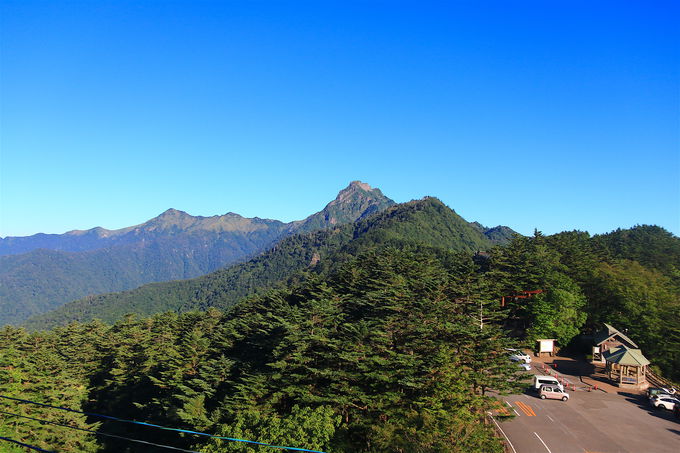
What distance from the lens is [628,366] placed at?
38.0 m

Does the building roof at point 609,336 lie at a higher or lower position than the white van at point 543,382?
higher

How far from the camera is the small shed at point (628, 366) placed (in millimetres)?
36688

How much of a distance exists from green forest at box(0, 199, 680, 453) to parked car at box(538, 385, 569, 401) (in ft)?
12.5

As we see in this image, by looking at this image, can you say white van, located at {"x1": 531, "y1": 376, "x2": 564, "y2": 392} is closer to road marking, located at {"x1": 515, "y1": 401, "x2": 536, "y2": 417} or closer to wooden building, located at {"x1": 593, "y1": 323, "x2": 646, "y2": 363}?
road marking, located at {"x1": 515, "y1": 401, "x2": 536, "y2": 417}

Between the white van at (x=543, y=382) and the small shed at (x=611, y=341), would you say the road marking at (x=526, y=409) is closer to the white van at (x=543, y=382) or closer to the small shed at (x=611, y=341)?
the white van at (x=543, y=382)

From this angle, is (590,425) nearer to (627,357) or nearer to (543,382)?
(543,382)

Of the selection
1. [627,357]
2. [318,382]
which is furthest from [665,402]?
[318,382]

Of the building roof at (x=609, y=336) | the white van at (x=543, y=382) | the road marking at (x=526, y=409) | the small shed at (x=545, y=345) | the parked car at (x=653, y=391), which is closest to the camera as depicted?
the road marking at (x=526, y=409)

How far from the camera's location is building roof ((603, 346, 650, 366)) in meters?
36.5

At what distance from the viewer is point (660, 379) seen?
3788 cm

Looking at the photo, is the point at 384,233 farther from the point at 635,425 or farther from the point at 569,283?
the point at 635,425

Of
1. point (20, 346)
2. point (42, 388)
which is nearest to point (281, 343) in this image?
point (42, 388)

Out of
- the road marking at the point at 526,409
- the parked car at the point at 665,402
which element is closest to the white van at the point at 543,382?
the road marking at the point at 526,409

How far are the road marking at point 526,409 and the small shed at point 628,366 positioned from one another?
1129 cm
